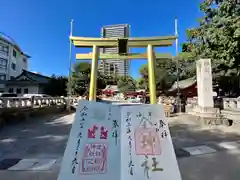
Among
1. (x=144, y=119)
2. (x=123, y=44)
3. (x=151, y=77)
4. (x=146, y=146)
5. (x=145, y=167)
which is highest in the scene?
(x=123, y=44)

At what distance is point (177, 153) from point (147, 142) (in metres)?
2.86

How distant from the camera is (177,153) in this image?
193 inches

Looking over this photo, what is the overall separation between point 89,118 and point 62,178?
28.2 inches

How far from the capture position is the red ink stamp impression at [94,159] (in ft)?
7.27

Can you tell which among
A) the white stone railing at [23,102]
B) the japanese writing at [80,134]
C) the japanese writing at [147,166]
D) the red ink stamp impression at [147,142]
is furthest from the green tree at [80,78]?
the japanese writing at [147,166]

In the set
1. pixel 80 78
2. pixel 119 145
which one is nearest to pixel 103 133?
pixel 119 145

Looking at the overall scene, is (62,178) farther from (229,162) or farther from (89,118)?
(229,162)

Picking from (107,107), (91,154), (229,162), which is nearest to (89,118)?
(107,107)

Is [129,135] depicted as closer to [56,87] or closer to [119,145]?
[119,145]

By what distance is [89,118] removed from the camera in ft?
8.30

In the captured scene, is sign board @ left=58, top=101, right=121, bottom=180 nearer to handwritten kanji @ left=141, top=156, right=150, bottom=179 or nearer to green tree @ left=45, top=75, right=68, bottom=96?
handwritten kanji @ left=141, top=156, right=150, bottom=179

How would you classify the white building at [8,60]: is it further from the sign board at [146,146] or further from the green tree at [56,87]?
the sign board at [146,146]

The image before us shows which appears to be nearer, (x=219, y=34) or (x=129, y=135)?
(x=129, y=135)

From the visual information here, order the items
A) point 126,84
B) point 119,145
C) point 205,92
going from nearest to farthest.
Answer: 1. point 119,145
2. point 205,92
3. point 126,84
